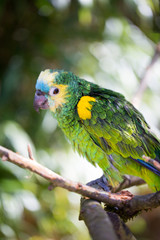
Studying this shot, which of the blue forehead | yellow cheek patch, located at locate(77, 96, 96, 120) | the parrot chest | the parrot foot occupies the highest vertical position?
yellow cheek patch, located at locate(77, 96, 96, 120)

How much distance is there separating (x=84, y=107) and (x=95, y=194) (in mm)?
527

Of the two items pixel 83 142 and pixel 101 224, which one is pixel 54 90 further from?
pixel 101 224

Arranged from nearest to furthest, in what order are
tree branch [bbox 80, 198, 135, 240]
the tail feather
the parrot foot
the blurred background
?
tree branch [bbox 80, 198, 135, 240] → the tail feather → the parrot foot → the blurred background

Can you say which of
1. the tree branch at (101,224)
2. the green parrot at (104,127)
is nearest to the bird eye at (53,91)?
the green parrot at (104,127)

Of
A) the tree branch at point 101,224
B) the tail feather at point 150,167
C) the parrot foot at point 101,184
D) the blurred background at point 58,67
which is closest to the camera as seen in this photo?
the tree branch at point 101,224

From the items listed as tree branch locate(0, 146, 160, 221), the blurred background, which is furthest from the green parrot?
the blurred background

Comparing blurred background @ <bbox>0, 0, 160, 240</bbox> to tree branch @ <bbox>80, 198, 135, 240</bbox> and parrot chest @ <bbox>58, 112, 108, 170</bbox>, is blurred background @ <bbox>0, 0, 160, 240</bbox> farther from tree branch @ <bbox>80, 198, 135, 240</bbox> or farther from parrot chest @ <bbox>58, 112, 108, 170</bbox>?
tree branch @ <bbox>80, 198, 135, 240</bbox>

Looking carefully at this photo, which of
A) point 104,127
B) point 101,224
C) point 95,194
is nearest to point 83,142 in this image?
point 104,127

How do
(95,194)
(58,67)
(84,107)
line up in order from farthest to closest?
(58,67) → (84,107) → (95,194)

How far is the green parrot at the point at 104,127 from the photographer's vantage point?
1.36 metres

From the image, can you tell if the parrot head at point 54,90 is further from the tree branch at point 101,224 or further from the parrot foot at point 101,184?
the tree branch at point 101,224

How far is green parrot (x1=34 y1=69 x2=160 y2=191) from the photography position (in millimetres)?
1357

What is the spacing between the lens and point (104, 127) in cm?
138

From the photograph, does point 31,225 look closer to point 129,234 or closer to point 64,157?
point 64,157
